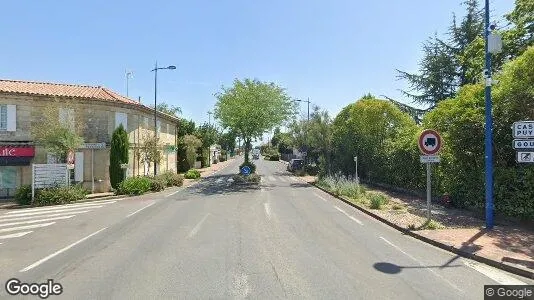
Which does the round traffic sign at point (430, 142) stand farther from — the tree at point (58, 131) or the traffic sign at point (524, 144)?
the tree at point (58, 131)

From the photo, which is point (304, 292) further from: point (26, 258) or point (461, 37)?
point (461, 37)

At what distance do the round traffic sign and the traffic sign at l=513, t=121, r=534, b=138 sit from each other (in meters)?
2.41

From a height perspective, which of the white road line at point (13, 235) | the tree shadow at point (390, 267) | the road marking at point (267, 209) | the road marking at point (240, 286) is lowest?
the white road line at point (13, 235)

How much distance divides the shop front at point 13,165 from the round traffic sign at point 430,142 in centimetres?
2225

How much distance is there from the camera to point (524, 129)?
9820mm

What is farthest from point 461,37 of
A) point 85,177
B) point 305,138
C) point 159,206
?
point 85,177

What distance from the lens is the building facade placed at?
2341cm

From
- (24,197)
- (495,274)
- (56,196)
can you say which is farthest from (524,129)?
(24,197)

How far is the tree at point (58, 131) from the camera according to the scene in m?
21.7

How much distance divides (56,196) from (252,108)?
16.0 m

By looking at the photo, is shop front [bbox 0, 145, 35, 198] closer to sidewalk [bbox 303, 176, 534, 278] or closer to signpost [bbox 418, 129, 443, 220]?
sidewalk [bbox 303, 176, 534, 278]

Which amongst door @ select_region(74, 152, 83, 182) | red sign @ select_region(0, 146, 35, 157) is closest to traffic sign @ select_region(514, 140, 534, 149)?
door @ select_region(74, 152, 83, 182)

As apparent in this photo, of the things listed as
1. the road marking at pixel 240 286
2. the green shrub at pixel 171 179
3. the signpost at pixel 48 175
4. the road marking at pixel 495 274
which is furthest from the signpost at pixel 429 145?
the green shrub at pixel 171 179

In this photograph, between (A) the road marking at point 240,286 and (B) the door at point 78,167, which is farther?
(B) the door at point 78,167
